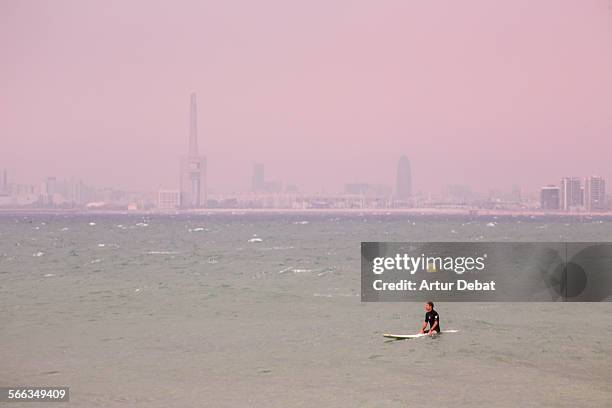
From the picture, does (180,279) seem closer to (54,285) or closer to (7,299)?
(54,285)

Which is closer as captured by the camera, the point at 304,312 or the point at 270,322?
the point at 270,322

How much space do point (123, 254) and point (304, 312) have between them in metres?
37.5

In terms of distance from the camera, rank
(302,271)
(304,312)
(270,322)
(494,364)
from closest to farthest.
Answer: (494,364)
(270,322)
(304,312)
(302,271)

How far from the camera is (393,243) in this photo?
7669 centimetres

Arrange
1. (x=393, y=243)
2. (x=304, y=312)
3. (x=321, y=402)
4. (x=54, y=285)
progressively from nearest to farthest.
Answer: (x=321, y=402), (x=304, y=312), (x=54, y=285), (x=393, y=243)

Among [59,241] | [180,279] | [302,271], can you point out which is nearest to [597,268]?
[302,271]

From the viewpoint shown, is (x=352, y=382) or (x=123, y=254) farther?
(x=123, y=254)

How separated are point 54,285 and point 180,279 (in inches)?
254

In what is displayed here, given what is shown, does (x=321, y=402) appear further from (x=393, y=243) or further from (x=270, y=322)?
(x=393, y=243)

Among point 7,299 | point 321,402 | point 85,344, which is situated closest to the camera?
point 321,402

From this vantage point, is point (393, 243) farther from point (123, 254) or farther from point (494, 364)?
point (494, 364)

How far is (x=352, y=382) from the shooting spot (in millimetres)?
12797

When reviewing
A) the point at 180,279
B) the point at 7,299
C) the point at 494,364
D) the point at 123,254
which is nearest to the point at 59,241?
the point at 123,254

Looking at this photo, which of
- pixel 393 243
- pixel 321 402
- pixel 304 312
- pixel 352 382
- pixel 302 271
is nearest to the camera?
pixel 321 402
